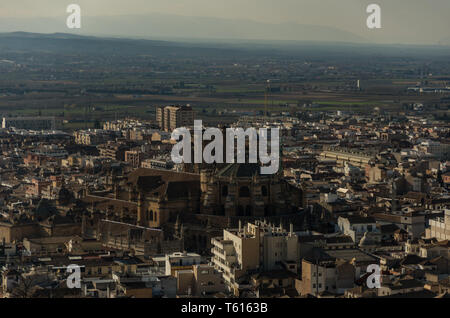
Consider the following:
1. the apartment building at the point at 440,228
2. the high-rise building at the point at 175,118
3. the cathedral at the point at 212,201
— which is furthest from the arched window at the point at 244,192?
the high-rise building at the point at 175,118

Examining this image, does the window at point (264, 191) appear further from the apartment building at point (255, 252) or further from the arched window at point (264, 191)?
the apartment building at point (255, 252)

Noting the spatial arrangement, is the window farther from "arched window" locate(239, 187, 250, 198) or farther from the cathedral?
"arched window" locate(239, 187, 250, 198)

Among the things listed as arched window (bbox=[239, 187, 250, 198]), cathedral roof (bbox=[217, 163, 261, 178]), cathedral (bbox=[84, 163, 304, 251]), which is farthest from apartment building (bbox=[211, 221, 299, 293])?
cathedral roof (bbox=[217, 163, 261, 178])

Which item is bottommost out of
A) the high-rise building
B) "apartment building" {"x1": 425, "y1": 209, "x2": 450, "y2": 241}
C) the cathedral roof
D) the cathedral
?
the high-rise building

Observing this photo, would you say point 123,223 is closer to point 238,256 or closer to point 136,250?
point 136,250

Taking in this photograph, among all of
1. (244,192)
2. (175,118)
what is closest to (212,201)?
(244,192)

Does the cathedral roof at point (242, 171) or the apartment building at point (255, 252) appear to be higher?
the cathedral roof at point (242, 171)
